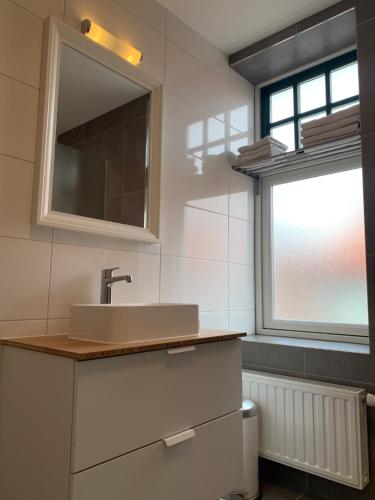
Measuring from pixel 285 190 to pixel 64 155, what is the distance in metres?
1.38

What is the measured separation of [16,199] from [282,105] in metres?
1.80

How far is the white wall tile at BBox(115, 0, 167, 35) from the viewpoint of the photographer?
170 centimetres

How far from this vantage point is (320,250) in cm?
211

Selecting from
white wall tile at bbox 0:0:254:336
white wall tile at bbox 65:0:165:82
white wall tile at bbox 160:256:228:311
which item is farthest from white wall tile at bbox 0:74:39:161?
white wall tile at bbox 160:256:228:311

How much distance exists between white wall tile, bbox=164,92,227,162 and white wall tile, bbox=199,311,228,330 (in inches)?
32.8

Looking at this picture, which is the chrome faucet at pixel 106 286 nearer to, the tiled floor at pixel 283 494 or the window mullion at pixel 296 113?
the tiled floor at pixel 283 494

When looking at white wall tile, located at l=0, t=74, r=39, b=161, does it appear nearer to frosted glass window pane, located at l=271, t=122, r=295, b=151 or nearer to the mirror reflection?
the mirror reflection

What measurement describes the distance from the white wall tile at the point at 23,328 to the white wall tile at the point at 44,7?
3.51ft

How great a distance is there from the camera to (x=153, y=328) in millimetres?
1185

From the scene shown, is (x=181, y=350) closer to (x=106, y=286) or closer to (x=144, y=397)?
(x=144, y=397)

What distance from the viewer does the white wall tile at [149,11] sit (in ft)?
5.57

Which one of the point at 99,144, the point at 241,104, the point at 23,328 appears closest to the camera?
the point at 23,328

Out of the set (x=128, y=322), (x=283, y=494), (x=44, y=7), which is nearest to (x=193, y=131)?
(x=44, y=7)

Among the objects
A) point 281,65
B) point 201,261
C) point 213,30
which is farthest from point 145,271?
point 281,65
